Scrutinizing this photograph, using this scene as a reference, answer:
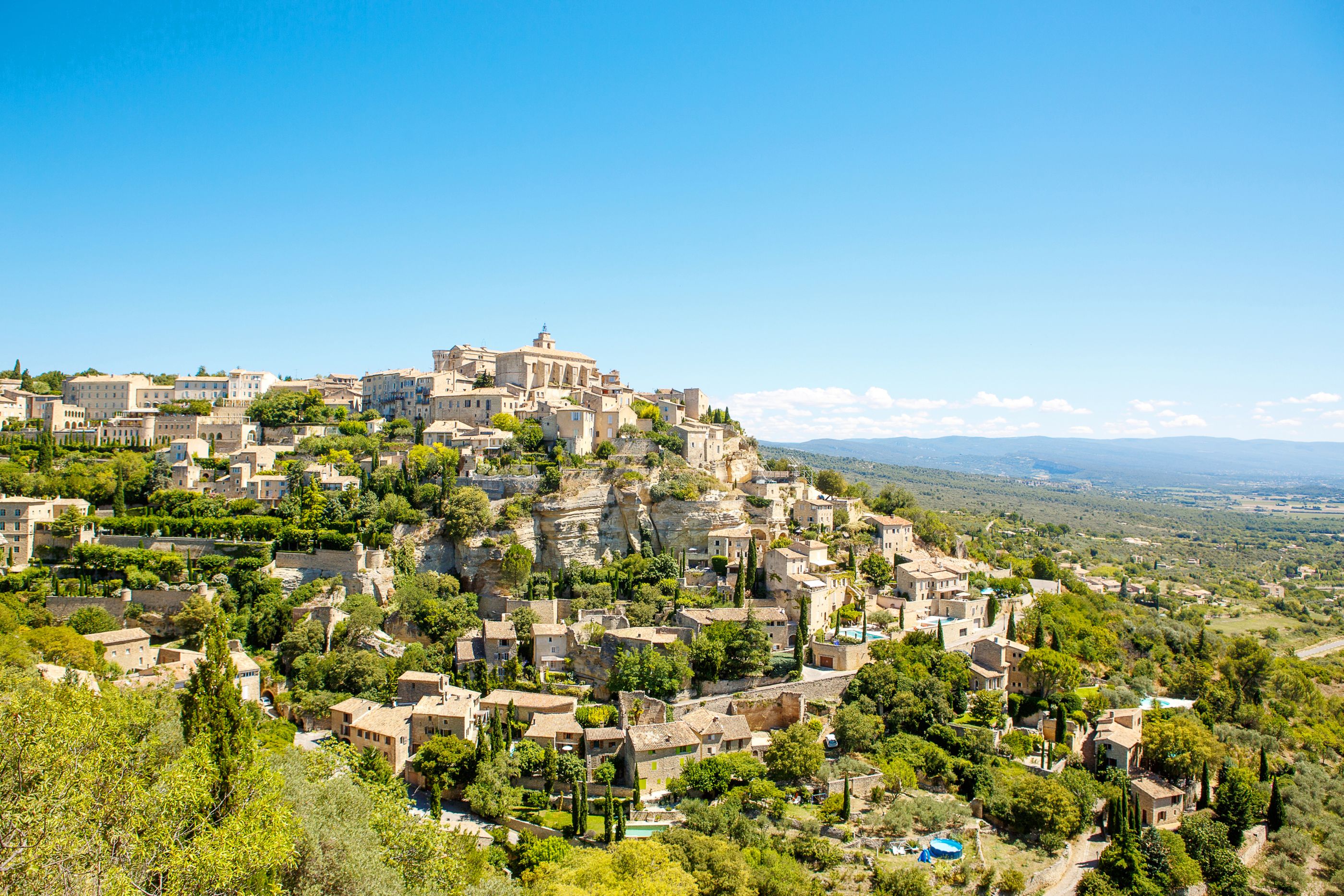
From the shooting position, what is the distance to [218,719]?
21.9 metres

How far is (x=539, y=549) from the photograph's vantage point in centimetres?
4594

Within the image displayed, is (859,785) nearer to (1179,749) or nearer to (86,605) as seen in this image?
(1179,749)

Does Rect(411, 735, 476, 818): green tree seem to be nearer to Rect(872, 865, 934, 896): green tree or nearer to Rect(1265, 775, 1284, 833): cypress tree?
Rect(872, 865, 934, 896): green tree

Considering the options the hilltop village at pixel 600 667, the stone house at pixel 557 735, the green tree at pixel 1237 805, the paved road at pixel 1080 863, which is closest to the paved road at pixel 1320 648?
the hilltop village at pixel 600 667

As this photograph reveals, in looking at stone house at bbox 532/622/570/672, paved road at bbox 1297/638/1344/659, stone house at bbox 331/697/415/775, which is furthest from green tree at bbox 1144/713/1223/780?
paved road at bbox 1297/638/1344/659

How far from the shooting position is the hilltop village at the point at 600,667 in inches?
1007

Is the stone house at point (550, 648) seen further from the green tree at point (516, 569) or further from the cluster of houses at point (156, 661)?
the cluster of houses at point (156, 661)

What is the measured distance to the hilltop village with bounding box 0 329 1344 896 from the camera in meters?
25.6

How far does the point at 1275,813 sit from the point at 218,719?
38925 mm

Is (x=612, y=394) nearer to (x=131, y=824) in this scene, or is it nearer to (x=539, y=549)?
(x=539, y=549)

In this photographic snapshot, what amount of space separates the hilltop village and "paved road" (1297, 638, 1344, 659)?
43.9 ft

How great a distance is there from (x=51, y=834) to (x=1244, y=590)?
345 feet

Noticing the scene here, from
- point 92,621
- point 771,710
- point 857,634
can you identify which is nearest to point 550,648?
point 771,710

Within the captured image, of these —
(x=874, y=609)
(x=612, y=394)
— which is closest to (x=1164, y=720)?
(x=874, y=609)
